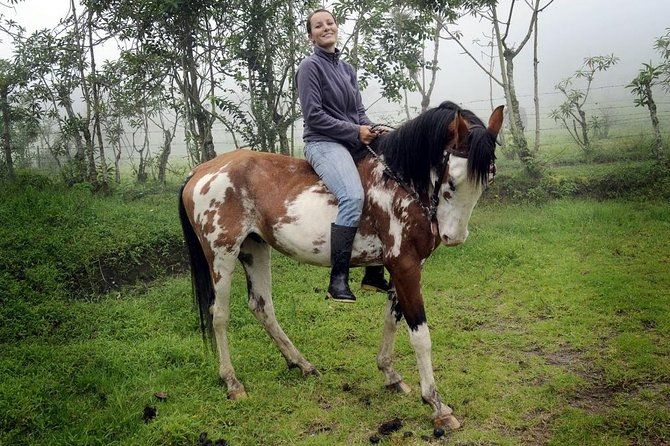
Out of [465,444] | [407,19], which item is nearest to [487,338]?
[465,444]

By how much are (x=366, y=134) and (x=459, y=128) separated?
721 millimetres

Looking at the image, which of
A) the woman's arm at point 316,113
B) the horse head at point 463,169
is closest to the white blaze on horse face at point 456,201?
the horse head at point 463,169

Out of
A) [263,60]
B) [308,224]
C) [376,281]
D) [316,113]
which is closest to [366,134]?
[316,113]

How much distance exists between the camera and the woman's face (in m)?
3.31

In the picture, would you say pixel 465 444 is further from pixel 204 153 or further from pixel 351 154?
pixel 204 153

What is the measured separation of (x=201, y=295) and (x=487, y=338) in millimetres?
2542

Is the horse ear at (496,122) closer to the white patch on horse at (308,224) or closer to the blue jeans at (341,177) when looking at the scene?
the blue jeans at (341,177)

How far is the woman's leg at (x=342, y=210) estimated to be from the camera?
10.2ft

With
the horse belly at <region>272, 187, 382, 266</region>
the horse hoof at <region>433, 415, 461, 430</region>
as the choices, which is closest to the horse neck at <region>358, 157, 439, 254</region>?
the horse belly at <region>272, 187, 382, 266</region>

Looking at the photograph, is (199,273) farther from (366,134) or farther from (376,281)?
(366,134)

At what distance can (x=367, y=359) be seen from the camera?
4.01 m

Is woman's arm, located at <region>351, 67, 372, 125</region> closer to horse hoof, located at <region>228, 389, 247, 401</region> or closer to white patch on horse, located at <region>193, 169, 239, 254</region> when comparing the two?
white patch on horse, located at <region>193, 169, 239, 254</region>

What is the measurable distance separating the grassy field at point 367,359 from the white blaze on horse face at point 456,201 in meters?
1.24

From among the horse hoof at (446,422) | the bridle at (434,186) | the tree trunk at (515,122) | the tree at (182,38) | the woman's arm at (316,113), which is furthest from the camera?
the tree trunk at (515,122)
